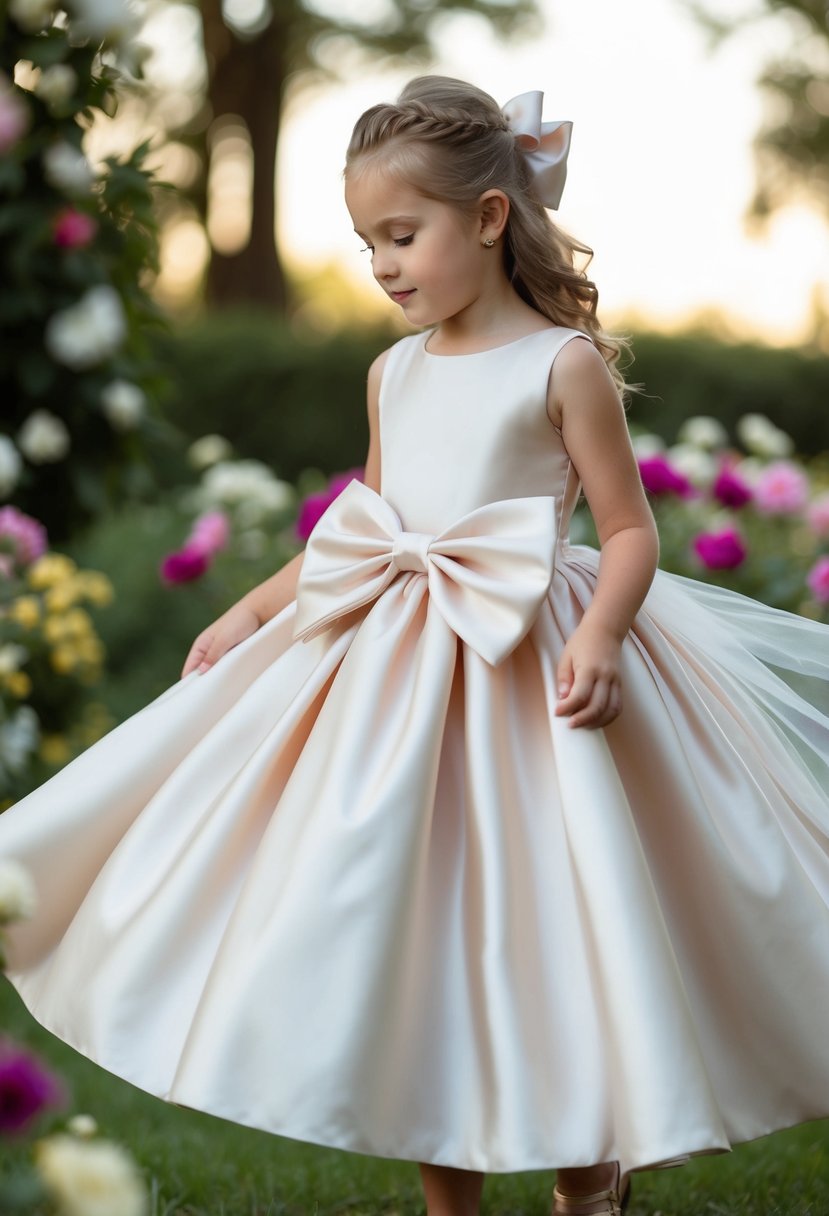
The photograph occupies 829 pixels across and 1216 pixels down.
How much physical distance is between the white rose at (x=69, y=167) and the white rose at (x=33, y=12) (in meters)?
0.38

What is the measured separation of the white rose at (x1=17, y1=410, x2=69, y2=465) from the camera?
467 cm

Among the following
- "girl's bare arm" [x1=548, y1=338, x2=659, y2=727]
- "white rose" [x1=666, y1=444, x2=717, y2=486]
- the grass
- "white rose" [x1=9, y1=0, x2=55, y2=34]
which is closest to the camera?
"girl's bare arm" [x1=548, y1=338, x2=659, y2=727]

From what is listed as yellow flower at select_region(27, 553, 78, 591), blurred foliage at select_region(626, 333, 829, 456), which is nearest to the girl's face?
yellow flower at select_region(27, 553, 78, 591)

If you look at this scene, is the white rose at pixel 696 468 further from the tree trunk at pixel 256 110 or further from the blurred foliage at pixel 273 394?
the tree trunk at pixel 256 110

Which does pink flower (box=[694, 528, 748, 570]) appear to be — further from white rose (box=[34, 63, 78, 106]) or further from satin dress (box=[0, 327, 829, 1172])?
white rose (box=[34, 63, 78, 106])

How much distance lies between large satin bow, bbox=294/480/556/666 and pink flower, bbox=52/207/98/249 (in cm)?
239

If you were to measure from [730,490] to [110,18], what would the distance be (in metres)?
2.54

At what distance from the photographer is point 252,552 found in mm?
5562

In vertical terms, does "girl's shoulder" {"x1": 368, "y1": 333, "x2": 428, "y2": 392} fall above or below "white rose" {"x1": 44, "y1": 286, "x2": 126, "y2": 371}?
below

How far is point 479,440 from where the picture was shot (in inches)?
89.9

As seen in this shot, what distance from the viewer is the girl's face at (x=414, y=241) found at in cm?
223

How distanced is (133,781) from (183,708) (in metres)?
0.15

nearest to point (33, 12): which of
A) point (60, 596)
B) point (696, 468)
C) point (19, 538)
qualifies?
point (19, 538)

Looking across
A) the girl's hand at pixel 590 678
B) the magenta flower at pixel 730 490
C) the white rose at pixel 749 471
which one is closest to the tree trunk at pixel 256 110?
the white rose at pixel 749 471
